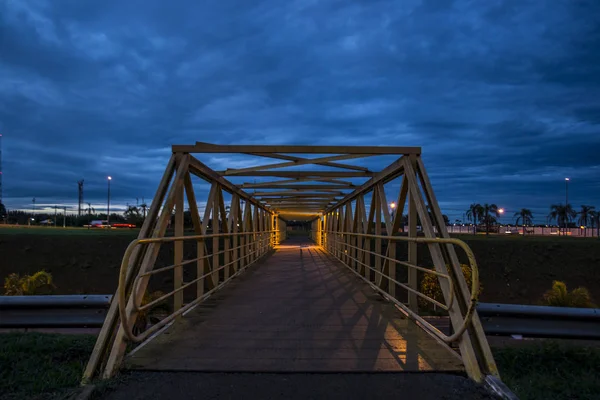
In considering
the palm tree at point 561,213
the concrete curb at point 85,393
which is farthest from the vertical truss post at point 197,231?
the palm tree at point 561,213

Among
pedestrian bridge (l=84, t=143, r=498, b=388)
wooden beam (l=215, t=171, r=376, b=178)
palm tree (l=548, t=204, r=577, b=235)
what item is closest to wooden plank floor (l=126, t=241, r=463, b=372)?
pedestrian bridge (l=84, t=143, r=498, b=388)

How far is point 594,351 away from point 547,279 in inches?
1346

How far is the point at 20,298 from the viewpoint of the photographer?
14.7 feet

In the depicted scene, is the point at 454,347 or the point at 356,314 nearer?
the point at 454,347

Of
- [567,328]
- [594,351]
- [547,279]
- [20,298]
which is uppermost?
[20,298]

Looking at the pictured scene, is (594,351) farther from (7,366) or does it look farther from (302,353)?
(7,366)

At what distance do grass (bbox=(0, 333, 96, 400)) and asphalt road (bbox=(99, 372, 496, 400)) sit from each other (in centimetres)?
48

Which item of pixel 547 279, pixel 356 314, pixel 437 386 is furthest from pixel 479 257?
pixel 437 386

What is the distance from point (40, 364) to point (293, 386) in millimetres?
2374

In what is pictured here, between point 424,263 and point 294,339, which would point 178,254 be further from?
point 424,263

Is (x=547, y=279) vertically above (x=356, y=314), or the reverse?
(x=356, y=314)

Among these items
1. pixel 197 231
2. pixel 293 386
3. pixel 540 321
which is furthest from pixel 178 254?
pixel 540 321

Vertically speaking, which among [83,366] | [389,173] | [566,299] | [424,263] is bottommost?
[424,263]

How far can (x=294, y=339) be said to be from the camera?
4.54 meters
